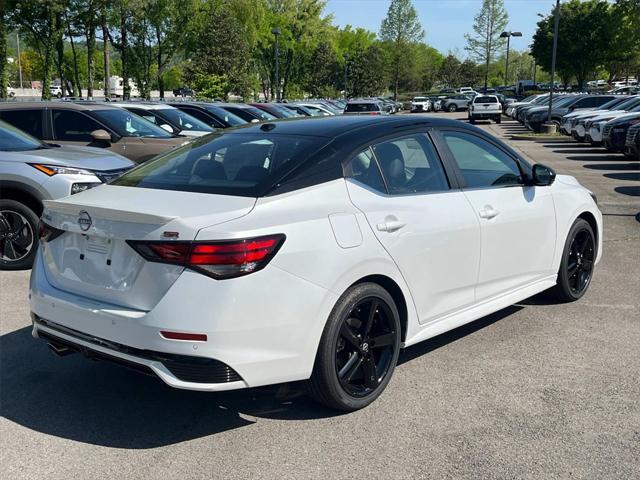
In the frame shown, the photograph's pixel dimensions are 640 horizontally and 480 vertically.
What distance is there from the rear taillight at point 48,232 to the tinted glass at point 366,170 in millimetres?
1626

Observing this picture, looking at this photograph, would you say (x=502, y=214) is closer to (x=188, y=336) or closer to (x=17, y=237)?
(x=188, y=336)

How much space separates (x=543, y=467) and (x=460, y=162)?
216 centimetres

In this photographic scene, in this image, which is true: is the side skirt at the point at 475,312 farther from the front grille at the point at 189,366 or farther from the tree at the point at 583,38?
the tree at the point at 583,38

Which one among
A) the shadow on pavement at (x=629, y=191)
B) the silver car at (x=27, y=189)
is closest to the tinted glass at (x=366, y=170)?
the silver car at (x=27, y=189)

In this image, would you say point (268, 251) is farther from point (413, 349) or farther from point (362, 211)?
point (413, 349)

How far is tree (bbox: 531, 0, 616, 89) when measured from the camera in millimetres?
58375

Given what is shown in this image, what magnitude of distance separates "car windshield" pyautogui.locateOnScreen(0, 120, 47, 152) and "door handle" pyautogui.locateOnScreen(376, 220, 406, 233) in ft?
16.8

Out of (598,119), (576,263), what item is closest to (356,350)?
(576,263)

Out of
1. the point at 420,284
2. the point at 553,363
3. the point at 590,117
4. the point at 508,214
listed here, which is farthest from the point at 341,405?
the point at 590,117

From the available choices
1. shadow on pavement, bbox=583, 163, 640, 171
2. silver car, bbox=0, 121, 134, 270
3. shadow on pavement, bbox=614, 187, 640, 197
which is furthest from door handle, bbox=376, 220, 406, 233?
shadow on pavement, bbox=583, 163, 640, 171

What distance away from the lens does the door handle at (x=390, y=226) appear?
376 cm

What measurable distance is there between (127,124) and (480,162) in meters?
6.72

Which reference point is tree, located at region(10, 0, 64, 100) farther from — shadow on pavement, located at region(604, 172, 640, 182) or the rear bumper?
the rear bumper

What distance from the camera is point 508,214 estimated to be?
15.6ft
